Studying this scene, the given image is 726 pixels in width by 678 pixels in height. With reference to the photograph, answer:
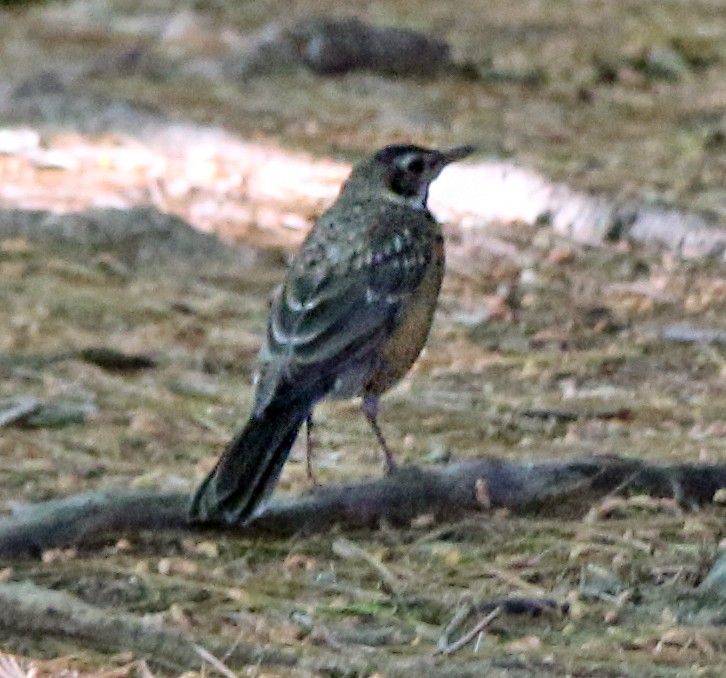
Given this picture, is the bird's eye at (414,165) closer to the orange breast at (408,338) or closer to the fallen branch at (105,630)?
the orange breast at (408,338)

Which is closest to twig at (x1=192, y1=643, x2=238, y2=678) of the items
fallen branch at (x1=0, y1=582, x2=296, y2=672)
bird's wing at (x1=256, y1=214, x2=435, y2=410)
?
fallen branch at (x1=0, y1=582, x2=296, y2=672)

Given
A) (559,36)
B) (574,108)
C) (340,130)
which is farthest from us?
(559,36)

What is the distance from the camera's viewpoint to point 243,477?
3941 mm

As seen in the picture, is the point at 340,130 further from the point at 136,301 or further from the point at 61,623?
the point at 61,623

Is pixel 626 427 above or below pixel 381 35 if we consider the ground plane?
below

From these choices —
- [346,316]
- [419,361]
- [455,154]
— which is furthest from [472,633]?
[419,361]

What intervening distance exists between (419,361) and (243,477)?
1.95 metres

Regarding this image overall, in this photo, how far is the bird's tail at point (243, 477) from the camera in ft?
12.9

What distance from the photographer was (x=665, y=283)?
6715 millimetres

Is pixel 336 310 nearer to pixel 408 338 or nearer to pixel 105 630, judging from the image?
pixel 408 338

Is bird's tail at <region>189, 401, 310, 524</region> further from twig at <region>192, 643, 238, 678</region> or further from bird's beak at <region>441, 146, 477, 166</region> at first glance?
bird's beak at <region>441, 146, 477, 166</region>

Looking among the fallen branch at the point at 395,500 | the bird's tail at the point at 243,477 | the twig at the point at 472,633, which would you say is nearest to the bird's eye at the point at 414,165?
the fallen branch at the point at 395,500

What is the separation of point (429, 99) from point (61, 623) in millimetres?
6902

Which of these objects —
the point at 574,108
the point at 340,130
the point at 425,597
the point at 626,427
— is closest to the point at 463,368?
the point at 626,427
